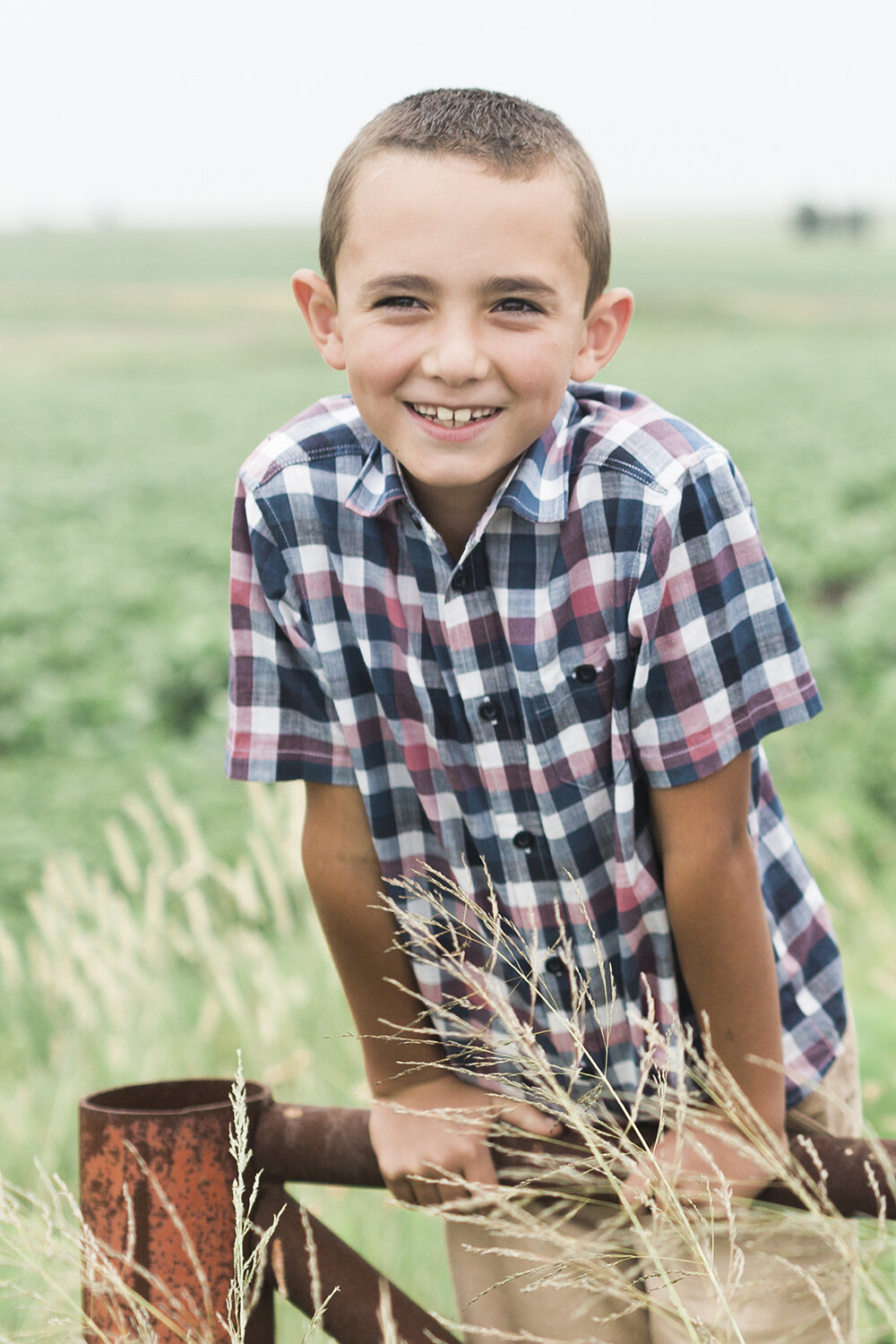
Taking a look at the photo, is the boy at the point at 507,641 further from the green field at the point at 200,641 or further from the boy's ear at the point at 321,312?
the green field at the point at 200,641

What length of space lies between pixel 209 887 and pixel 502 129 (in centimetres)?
409

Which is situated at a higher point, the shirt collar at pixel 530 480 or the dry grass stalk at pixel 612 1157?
the shirt collar at pixel 530 480

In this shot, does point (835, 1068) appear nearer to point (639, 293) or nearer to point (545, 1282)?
point (545, 1282)

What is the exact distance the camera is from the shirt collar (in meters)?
1.35

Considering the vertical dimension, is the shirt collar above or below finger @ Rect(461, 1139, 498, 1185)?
above

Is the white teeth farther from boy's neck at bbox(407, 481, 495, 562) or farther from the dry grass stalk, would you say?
the dry grass stalk

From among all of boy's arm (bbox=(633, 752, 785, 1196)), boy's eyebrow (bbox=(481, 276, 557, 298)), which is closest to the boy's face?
boy's eyebrow (bbox=(481, 276, 557, 298))

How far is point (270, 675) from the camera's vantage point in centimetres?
148

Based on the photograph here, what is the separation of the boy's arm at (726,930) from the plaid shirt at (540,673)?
0.03 m

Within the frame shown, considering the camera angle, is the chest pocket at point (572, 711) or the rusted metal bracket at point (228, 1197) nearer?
the rusted metal bracket at point (228, 1197)

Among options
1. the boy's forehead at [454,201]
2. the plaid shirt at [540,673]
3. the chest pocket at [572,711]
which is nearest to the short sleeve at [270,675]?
the plaid shirt at [540,673]

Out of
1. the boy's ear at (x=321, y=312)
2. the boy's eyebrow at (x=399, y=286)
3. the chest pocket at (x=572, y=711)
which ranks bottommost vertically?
the chest pocket at (x=572, y=711)

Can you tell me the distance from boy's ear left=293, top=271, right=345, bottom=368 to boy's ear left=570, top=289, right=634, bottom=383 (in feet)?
0.82

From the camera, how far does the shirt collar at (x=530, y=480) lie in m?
1.35
